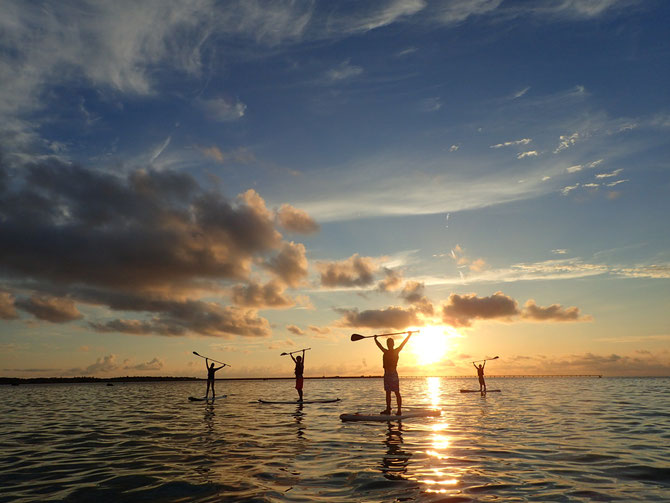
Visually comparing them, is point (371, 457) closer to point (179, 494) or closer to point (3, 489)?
point (179, 494)

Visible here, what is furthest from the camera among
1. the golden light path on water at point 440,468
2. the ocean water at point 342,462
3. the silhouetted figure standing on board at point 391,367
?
the silhouetted figure standing on board at point 391,367

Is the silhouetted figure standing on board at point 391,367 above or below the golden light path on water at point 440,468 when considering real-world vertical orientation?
above

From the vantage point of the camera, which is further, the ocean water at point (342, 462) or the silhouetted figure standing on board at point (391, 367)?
the silhouetted figure standing on board at point (391, 367)

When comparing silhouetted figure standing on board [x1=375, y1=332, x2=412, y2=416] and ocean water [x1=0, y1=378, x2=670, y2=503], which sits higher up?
silhouetted figure standing on board [x1=375, y1=332, x2=412, y2=416]

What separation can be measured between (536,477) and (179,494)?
24.4 ft

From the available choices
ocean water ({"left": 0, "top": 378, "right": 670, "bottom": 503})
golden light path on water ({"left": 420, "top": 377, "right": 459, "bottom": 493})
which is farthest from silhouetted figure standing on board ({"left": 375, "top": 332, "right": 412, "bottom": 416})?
golden light path on water ({"left": 420, "top": 377, "right": 459, "bottom": 493})

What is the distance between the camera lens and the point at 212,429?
1869 cm

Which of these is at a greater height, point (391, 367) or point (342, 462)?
point (391, 367)

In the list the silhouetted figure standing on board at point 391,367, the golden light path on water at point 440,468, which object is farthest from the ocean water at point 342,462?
the silhouetted figure standing on board at point 391,367

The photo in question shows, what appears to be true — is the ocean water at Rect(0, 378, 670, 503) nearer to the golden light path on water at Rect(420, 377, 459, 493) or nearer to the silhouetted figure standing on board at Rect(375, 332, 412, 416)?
the golden light path on water at Rect(420, 377, 459, 493)

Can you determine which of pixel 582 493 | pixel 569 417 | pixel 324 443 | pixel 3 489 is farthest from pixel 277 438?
pixel 569 417

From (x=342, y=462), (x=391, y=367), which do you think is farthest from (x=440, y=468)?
(x=391, y=367)

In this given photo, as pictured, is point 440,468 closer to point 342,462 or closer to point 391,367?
point 342,462

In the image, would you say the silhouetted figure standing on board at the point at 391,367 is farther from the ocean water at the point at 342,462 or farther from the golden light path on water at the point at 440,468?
the golden light path on water at the point at 440,468
